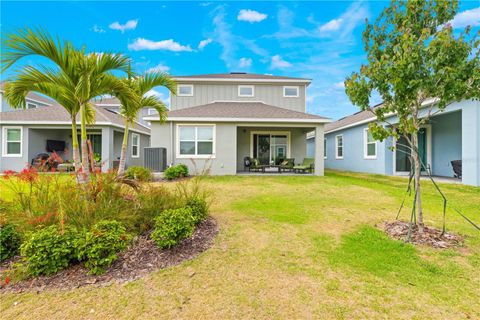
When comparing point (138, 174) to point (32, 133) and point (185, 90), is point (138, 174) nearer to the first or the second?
point (185, 90)

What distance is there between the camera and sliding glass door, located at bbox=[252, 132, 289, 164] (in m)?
15.4

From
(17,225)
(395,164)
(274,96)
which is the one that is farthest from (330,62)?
(17,225)

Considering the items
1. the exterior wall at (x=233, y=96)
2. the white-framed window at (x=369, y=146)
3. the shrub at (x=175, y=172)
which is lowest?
the shrub at (x=175, y=172)

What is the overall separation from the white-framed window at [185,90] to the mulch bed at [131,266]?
45.5 ft

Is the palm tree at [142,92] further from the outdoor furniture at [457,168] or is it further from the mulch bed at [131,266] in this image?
the outdoor furniture at [457,168]

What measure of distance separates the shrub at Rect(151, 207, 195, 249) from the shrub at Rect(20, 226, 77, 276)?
3.20ft

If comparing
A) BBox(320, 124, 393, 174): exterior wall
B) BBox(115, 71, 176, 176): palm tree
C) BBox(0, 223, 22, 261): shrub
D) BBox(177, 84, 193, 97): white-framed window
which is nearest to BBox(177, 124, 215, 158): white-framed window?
BBox(115, 71, 176, 176): palm tree

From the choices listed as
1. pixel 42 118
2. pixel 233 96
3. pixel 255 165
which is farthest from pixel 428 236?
pixel 42 118

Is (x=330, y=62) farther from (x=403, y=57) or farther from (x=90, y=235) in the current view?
(x=90, y=235)

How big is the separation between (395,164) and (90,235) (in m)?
14.8

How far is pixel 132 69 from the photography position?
470cm

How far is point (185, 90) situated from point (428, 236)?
610 inches

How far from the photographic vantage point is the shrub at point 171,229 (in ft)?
10.3

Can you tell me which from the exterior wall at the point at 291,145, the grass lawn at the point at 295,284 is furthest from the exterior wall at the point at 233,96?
the grass lawn at the point at 295,284
